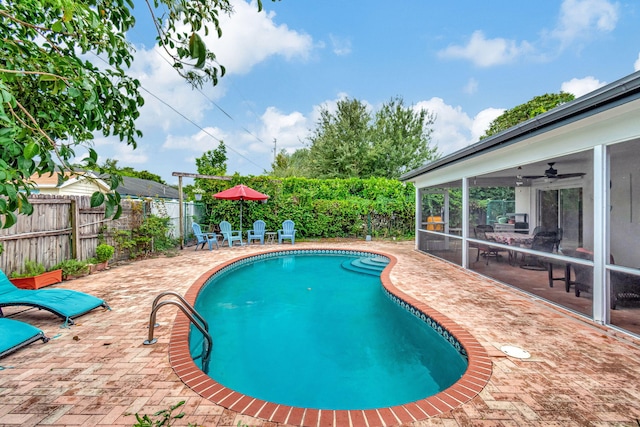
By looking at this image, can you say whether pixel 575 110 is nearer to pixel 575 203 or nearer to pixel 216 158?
pixel 575 203

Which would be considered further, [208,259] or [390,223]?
[390,223]

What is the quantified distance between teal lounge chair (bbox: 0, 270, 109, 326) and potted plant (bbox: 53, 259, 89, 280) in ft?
7.07

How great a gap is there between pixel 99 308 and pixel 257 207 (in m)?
8.91

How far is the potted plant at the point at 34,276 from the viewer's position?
5.33 metres

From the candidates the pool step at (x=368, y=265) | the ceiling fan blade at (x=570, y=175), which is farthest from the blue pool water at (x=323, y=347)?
the ceiling fan blade at (x=570, y=175)

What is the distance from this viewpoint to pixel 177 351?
124 inches

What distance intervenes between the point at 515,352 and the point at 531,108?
21.5m

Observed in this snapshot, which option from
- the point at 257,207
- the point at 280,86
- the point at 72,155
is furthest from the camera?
the point at 280,86

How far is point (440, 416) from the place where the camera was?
86.0 inches

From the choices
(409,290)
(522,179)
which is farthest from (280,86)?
(409,290)

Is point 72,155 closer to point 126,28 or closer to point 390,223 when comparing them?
point 126,28

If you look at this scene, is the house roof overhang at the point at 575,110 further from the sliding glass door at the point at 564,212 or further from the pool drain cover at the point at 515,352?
the pool drain cover at the point at 515,352

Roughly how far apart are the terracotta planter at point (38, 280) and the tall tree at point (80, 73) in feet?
17.3

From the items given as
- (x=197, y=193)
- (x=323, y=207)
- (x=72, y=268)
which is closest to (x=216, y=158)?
(x=197, y=193)
